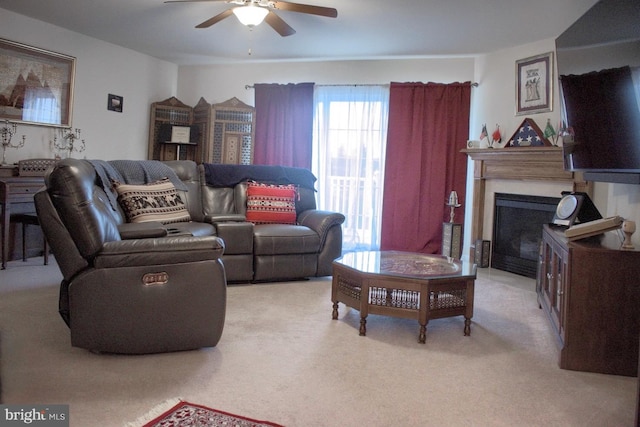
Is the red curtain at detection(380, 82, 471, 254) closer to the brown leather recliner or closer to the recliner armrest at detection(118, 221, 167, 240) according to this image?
the recliner armrest at detection(118, 221, 167, 240)

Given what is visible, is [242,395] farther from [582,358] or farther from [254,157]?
[254,157]

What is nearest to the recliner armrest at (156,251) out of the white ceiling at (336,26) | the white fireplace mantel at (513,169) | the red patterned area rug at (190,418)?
the red patterned area rug at (190,418)

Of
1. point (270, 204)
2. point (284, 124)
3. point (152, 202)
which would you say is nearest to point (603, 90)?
point (270, 204)

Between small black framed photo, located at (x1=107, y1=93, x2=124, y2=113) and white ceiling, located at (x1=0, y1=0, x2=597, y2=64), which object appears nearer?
white ceiling, located at (x1=0, y1=0, x2=597, y2=64)

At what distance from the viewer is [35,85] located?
15.3 feet

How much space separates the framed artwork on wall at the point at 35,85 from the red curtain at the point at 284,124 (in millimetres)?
2050

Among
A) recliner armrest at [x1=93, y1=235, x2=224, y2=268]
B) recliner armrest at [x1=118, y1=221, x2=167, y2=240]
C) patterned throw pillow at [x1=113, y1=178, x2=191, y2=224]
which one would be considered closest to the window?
patterned throw pillow at [x1=113, y1=178, x2=191, y2=224]

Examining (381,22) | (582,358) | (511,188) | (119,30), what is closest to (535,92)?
(511,188)

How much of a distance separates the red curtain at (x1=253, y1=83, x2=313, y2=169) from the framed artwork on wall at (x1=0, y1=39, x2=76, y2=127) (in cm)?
205

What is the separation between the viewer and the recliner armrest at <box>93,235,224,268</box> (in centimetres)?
229

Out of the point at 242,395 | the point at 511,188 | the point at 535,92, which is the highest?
the point at 535,92

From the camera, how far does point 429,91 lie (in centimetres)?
560

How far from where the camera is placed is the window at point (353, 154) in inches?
231

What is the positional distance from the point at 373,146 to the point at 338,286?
9.92ft
